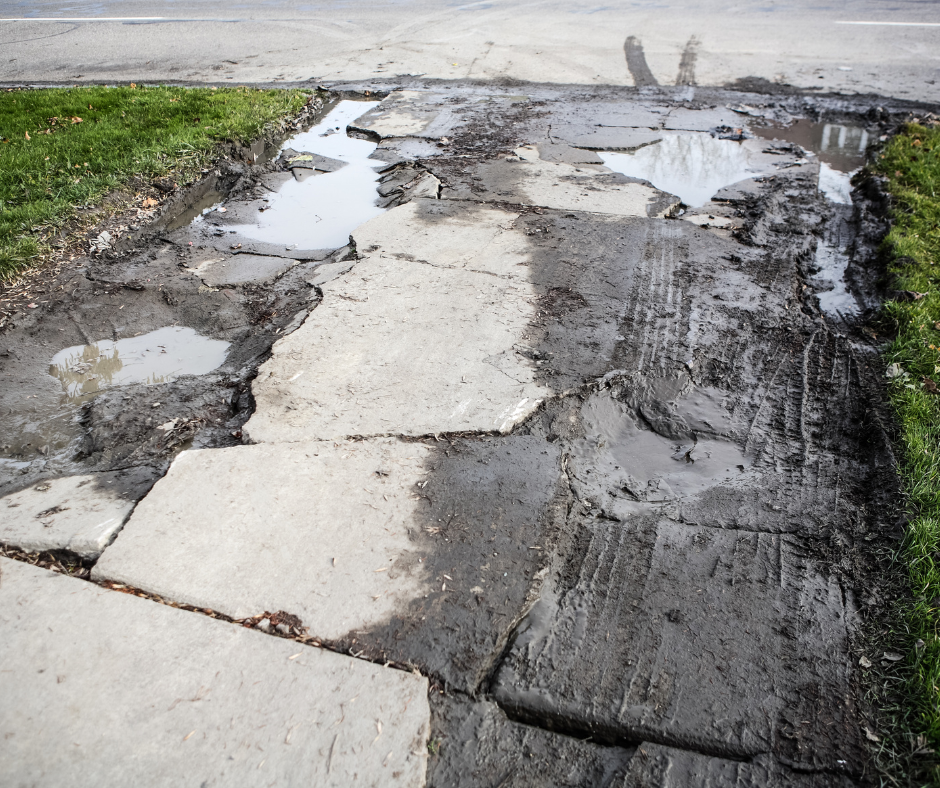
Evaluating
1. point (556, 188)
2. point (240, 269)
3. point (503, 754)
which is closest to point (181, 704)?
point (503, 754)

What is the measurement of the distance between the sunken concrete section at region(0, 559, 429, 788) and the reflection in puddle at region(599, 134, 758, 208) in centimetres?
469

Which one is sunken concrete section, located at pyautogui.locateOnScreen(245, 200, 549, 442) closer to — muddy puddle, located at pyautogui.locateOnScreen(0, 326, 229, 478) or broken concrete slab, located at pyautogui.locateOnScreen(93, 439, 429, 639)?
broken concrete slab, located at pyautogui.locateOnScreen(93, 439, 429, 639)

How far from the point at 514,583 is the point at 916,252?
3795 millimetres

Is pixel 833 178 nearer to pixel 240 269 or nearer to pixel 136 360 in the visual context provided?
pixel 240 269

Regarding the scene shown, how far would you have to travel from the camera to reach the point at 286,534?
2.57m

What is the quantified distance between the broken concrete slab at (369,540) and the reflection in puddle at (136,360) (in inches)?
38.2

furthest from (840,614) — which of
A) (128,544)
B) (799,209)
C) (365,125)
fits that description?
(365,125)

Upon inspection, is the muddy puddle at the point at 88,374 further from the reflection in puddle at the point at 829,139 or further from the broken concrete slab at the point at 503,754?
the reflection in puddle at the point at 829,139

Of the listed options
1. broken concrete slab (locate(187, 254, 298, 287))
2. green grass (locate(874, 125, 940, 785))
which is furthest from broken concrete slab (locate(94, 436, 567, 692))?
broken concrete slab (locate(187, 254, 298, 287))

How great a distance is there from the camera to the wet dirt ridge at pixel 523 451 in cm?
210

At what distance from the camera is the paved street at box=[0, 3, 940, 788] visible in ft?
6.54

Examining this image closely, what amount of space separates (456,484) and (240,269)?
107 inches

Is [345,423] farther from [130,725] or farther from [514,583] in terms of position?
[130,725]

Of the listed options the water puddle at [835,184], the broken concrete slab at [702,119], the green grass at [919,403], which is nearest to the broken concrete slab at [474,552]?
the green grass at [919,403]
